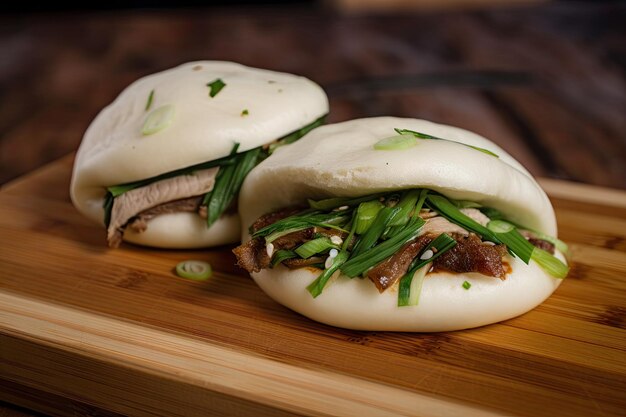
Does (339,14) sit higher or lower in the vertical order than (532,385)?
lower

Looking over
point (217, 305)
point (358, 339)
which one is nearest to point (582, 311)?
point (358, 339)

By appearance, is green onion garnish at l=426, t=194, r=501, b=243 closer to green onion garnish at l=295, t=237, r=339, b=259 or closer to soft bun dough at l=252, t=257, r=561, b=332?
soft bun dough at l=252, t=257, r=561, b=332

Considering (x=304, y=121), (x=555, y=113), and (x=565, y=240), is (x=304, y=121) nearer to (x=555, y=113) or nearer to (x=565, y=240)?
(x=565, y=240)

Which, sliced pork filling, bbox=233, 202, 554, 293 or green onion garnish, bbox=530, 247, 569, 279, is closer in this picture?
sliced pork filling, bbox=233, 202, 554, 293

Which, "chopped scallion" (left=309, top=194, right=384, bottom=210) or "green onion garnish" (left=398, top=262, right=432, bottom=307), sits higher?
"chopped scallion" (left=309, top=194, right=384, bottom=210)

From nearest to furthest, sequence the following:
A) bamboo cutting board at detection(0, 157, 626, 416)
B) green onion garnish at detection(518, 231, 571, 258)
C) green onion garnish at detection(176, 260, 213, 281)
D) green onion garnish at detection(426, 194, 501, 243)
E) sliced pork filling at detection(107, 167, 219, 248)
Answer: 1. bamboo cutting board at detection(0, 157, 626, 416)
2. green onion garnish at detection(426, 194, 501, 243)
3. green onion garnish at detection(518, 231, 571, 258)
4. green onion garnish at detection(176, 260, 213, 281)
5. sliced pork filling at detection(107, 167, 219, 248)

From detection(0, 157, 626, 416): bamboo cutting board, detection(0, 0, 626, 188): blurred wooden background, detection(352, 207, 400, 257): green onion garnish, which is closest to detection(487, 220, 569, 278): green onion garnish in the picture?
detection(0, 157, 626, 416): bamboo cutting board

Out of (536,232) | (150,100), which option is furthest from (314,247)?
(150,100)

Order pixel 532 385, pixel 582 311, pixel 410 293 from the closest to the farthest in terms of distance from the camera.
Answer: pixel 532 385 → pixel 410 293 → pixel 582 311
